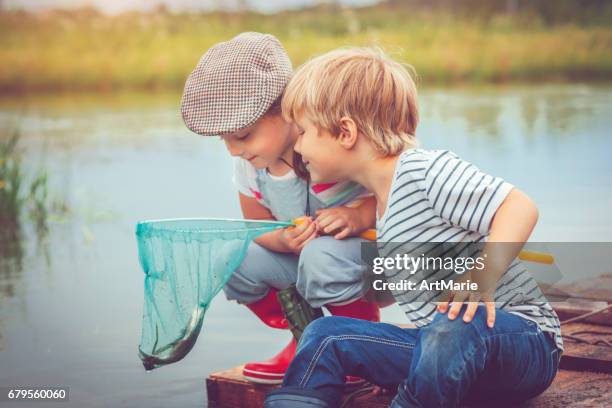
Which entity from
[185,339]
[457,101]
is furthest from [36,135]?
[185,339]

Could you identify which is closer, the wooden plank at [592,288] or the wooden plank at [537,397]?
the wooden plank at [537,397]

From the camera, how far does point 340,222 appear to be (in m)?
2.32

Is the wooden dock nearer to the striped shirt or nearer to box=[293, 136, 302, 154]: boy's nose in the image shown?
the striped shirt

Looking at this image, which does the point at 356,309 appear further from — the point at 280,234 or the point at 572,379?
the point at 572,379

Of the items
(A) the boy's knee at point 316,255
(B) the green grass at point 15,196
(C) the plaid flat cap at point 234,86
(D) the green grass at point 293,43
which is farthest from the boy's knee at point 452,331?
(D) the green grass at point 293,43

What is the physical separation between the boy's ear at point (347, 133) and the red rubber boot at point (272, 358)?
1.66ft

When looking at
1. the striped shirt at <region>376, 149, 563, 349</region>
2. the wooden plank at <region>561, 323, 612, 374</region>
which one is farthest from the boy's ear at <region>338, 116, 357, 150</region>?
the wooden plank at <region>561, 323, 612, 374</region>

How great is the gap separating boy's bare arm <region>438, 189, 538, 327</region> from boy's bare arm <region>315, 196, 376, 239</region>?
43 cm

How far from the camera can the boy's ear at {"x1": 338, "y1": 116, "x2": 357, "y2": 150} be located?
7.09ft

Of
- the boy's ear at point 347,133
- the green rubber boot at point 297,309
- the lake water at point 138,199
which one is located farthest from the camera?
the lake water at point 138,199

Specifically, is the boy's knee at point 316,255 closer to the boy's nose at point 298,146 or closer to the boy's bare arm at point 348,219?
the boy's bare arm at point 348,219

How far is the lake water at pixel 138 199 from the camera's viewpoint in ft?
9.64

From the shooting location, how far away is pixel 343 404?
86.6 inches

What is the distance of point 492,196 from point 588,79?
243 inches
